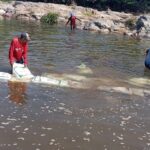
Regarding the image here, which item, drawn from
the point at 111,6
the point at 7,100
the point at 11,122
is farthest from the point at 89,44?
the point at 111,6

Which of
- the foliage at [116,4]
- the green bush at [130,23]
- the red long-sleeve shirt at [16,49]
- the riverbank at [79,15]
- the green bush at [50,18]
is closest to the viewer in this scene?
the red long-sleeve shirt at [16,49]

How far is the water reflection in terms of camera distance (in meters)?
14.1

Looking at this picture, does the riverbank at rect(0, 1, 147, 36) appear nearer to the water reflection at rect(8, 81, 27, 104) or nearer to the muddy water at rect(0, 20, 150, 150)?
the muddy water at rect(0, 20, 150, 150)

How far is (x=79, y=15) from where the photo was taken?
52.8m

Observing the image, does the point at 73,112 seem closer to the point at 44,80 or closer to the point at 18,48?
the point at 44,80

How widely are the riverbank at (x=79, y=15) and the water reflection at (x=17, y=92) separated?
2816 centimetres

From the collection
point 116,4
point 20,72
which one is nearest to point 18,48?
point 20,72

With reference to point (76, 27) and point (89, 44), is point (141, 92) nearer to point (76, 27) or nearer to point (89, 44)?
point (89, 44)

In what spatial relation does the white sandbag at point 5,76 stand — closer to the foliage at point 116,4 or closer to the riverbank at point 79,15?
the riverbank at point 79,15

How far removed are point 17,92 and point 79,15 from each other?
38.8m

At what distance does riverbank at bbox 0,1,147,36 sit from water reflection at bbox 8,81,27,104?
28.2 metres

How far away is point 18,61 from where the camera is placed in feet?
56.4

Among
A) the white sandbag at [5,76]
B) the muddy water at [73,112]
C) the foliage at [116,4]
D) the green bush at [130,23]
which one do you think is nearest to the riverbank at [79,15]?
the green bush at [130,23]

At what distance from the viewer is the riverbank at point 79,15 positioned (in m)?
44.7
